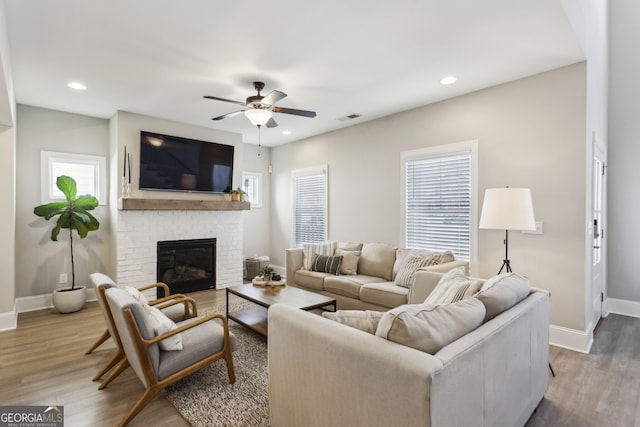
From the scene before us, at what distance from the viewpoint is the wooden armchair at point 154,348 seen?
6.67 feet

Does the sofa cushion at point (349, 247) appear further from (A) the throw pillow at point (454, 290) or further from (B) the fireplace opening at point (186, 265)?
(A) the throw pillow at point (454, 290)

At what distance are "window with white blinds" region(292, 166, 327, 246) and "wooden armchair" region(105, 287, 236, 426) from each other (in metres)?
3.53

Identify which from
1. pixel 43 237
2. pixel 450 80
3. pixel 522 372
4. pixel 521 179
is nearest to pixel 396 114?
pixel 450 80

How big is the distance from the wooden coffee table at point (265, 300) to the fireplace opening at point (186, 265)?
197 cm

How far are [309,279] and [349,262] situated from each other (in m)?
0.60

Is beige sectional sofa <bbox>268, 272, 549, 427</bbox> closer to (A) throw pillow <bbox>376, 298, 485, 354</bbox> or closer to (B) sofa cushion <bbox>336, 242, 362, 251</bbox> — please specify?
(A) throw pillow <bbox>376, 298, 485, 354</bbox>

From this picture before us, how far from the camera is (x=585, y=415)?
2168mm

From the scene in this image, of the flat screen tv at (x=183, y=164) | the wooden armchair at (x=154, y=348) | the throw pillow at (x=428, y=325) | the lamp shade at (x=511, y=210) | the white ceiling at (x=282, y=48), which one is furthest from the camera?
the flat screen tv at (x=183, y=164)

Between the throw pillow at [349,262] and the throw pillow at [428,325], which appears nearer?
the throw pillow at [428,325]

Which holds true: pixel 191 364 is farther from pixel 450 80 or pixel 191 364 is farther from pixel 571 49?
pixel 571 49

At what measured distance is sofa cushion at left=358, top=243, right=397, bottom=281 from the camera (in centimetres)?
430

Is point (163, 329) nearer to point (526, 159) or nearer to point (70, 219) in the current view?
point (70, 219)

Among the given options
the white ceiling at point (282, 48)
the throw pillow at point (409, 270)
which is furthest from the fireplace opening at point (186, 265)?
the throw pillow at point (409, 270)

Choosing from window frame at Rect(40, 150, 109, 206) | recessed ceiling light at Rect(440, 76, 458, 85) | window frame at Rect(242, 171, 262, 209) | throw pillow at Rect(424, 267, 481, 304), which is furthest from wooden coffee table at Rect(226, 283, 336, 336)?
window frame at Rect(242, 171, 262, 209)
